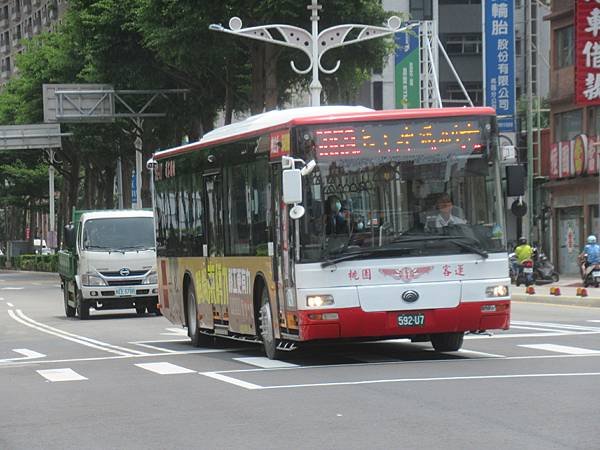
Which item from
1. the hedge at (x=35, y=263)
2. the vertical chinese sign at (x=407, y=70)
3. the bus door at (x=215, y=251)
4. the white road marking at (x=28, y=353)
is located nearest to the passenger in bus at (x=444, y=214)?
the bus door at (x=215, y=251)

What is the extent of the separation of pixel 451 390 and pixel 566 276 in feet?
128

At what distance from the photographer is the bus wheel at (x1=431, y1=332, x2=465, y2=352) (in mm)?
17875

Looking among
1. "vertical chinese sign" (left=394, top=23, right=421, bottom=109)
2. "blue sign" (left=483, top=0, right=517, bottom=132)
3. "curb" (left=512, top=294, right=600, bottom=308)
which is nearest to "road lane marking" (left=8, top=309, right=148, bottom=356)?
"curb" (left=512, top=294, right=600, bottom=308)

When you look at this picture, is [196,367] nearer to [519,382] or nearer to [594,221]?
[519,382]

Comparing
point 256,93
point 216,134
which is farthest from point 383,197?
point 256,93

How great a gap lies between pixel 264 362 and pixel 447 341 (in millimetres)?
2218

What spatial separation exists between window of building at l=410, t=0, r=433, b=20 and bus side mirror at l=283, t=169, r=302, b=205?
216ft

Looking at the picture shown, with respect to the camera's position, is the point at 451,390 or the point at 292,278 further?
the point at 292,278

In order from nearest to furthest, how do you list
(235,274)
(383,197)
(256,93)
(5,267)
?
(383,197), (235,274), (256,93), (5,267)

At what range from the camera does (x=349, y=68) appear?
4709 centimetres

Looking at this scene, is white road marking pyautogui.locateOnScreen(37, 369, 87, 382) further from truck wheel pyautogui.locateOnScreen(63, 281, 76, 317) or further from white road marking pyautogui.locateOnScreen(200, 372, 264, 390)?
truck wheel pyautogui.locateOnScreen(63, 281, 76, 317)

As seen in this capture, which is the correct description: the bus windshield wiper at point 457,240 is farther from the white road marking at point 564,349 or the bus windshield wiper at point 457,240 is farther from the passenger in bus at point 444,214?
the white road marking at point 564,349

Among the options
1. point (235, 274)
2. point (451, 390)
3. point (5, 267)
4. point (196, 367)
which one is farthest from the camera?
point (5, 267)

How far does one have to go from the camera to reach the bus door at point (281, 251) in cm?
1658
